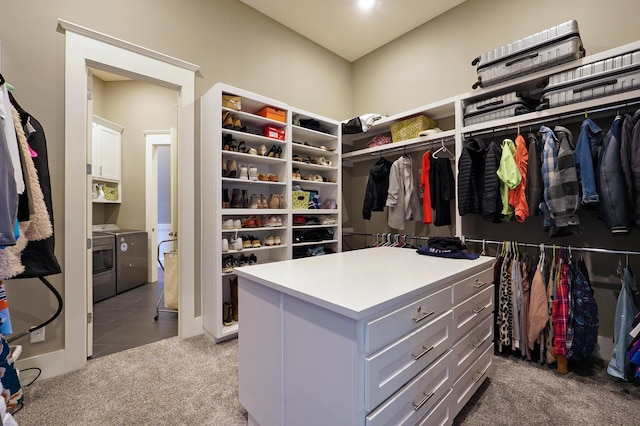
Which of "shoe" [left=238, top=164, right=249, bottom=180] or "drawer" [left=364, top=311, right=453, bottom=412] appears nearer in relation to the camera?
"drawer" [left=364, top=311, right=453, bottom=412]

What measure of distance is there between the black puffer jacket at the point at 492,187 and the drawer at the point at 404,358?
1.32 metres

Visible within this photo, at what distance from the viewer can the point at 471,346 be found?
5.45ft

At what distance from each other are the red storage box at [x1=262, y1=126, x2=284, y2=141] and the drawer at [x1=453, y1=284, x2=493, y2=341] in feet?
7.61

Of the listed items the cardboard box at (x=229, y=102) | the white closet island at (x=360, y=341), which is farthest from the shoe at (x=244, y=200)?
the white closet island at (x=360, y=341)

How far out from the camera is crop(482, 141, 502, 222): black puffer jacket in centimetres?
235

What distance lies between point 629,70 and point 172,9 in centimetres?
360

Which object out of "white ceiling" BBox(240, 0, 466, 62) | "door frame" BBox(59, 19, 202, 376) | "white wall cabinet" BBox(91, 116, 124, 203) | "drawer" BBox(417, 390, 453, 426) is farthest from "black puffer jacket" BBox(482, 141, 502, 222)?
"white wall cabinet" BBox(91, 116, 124, 203)

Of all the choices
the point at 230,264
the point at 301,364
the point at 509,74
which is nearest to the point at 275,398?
the point at 301,364

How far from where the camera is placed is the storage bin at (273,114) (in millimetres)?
2928

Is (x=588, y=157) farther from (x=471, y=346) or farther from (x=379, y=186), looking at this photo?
(x=379, y=186)

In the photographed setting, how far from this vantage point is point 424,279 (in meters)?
1.33

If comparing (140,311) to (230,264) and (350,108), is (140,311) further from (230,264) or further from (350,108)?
(350,108)

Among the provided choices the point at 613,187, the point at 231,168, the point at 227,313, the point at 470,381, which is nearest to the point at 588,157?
the point at 613,187

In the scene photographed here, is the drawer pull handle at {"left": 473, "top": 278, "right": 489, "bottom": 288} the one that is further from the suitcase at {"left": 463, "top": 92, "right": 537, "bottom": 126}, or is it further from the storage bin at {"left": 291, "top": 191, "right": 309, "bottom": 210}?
the storage bin at {"left": 291, "top": 191, "right": 309, "bottom": 210}
